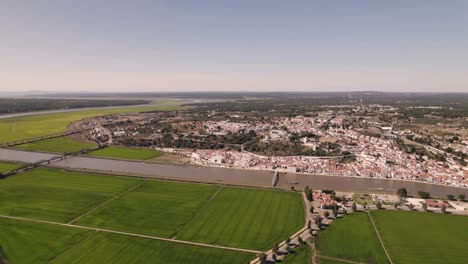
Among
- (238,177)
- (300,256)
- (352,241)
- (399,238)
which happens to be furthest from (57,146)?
(399,238)

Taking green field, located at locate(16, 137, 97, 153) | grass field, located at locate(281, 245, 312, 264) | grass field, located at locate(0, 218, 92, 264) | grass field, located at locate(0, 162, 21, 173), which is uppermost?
green field, located at locate(16, 137, 97, 153)

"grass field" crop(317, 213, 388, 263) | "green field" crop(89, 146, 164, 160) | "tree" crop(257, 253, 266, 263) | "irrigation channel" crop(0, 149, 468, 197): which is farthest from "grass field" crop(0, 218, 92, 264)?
"green field" crop(89, 146, 164, 160)

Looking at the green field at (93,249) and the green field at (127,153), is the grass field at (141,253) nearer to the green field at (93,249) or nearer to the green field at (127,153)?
the green field at (93,249)

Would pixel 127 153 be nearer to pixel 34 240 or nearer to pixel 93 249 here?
pixel 34 240

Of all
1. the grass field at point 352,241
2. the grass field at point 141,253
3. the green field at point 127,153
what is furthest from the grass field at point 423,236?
the green field at point 127,153

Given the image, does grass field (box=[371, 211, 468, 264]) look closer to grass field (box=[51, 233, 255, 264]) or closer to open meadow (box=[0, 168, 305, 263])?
open meadow (box=[0, 168, 305, 263])

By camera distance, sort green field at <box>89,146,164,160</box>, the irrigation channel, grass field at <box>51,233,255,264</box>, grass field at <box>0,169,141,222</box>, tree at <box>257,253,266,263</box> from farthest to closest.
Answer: green field at <box>89,146,164,160</box>, the irrigation channel, grass field at <box>0,169,141,222</box>, grass field at <box>51,233,255,264</box>, tree at <box>257,253,266,263</box>

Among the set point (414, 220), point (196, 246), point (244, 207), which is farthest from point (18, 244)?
point (414, 220)
